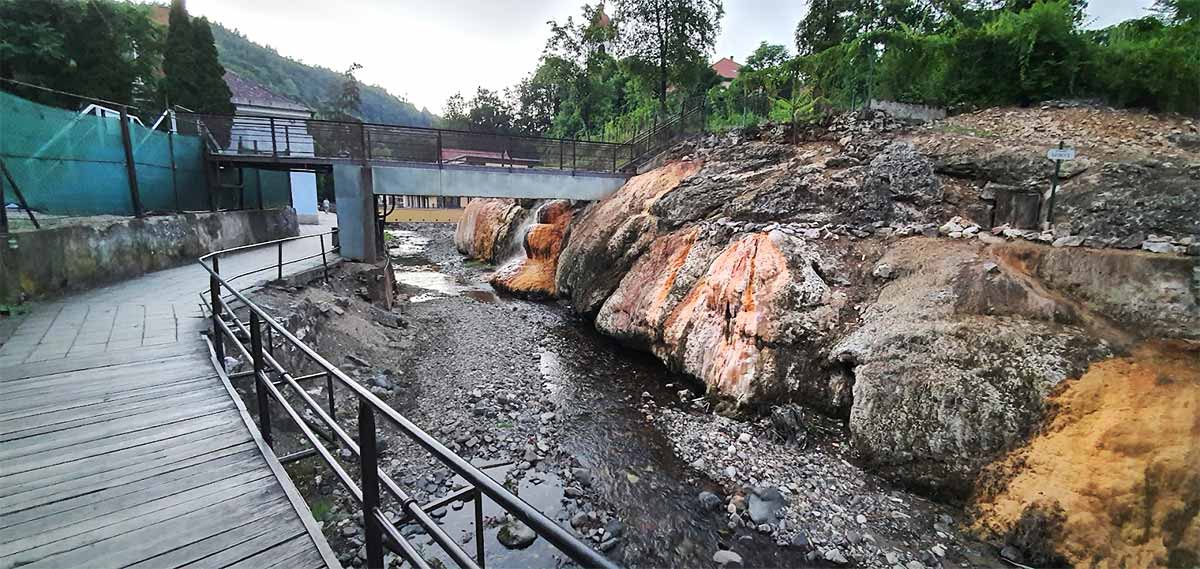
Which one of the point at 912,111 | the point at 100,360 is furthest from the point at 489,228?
the point at 100,360

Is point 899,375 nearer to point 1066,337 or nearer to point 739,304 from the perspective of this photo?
point 1066,337

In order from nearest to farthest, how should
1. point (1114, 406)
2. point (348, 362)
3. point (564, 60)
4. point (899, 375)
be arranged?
point (1114, 406), point (899, 375), point (348, 362), point (564, 60)

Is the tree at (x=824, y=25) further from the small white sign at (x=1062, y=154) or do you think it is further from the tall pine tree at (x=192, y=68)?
the tall pine tree at (x=192, y=68)

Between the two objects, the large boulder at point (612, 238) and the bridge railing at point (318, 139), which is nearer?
the bridge railing at point (318, 139)

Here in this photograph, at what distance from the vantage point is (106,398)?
160 inches

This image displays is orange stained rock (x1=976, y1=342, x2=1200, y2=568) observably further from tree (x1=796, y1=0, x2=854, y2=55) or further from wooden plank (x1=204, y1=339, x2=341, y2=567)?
tree (x1=796, y1=0, x2=854, y2=55)

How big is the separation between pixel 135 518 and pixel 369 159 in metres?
11.5

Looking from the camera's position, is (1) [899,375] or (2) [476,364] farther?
(2) [476,364]

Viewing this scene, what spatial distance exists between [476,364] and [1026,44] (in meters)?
14.4

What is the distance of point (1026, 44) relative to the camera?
1095 cm

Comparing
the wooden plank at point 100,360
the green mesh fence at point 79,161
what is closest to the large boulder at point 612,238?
the wooden plank at point 100,360

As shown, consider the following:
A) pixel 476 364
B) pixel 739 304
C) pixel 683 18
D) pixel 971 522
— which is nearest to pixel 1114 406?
pixel 971 522

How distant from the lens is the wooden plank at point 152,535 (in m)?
2.48

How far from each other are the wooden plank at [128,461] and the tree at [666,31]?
18.5m
